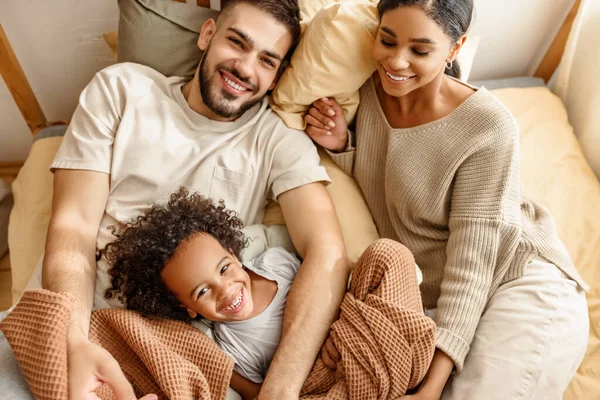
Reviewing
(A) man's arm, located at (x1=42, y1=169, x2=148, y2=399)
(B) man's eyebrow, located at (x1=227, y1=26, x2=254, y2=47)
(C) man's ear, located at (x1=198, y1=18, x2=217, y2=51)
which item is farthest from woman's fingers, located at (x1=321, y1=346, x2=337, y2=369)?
(C) man's ear, located at (x1=198, y1=18, x2=217, y2=51)

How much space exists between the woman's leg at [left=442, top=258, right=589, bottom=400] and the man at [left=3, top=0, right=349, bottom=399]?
392mm

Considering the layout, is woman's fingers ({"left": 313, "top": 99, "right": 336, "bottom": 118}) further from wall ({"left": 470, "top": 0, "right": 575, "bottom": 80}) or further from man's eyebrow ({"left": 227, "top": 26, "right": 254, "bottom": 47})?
wall ({"left": 470, "top": 0, "right": 575, "bottom": 80})

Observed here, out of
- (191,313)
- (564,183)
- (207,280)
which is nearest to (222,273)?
(207,280)

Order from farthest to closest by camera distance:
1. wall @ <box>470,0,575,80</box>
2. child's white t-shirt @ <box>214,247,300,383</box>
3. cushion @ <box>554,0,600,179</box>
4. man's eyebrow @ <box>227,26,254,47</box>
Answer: wall @ <box>470,0,575,80</box> < cushion @ <box>554,0,600,179</box> < man's eyebrow @ <box>227,26,254,47</box> < child's white t-shirt @ <box>214,247,300,383</box>

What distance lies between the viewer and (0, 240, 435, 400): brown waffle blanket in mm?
1124

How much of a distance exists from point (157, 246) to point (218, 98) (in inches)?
19.4

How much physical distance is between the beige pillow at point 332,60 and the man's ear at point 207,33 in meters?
0.27

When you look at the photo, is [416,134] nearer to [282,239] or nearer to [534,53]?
[282,239]

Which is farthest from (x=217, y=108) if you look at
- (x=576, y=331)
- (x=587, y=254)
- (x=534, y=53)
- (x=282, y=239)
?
(x=534, y=53)

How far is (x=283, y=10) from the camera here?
148cm

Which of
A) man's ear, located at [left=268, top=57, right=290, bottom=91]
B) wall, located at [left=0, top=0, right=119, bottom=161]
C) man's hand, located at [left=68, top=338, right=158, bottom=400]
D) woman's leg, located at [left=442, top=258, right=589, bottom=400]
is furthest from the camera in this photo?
wall, located at [left=0, top=0, right=119, bottom=161]

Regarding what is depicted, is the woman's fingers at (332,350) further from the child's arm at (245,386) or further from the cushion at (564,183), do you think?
the cushion at (564,183)

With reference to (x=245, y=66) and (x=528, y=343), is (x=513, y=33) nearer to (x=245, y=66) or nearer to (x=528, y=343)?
(x=245, y=66)

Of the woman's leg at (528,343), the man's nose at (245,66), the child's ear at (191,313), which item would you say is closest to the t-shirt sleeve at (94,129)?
the man's nose at (245,66)
